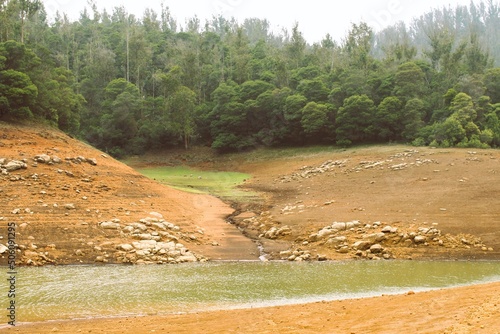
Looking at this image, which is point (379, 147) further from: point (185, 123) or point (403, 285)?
point (403, 285)

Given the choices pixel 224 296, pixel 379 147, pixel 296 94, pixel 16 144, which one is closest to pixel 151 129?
pixel 296 94

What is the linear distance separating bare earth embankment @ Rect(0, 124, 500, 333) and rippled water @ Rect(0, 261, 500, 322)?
3.68ft

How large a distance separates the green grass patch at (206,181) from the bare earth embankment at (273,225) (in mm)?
2361

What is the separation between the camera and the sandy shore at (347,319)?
789 centimetres

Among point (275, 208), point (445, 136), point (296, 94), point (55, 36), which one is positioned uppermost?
point (55, 36)

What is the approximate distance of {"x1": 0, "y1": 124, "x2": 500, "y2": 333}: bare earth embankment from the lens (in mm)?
9234

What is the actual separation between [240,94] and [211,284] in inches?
1938

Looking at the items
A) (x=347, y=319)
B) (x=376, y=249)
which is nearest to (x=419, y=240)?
(x=376, y=249)

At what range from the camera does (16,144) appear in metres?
25.8

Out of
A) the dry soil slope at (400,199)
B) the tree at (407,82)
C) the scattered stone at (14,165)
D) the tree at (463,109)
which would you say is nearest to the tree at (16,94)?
the scattered stone at (14,165)

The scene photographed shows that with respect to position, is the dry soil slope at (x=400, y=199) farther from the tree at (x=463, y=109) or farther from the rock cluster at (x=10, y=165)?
the rock cluster at (x=10, y=165)

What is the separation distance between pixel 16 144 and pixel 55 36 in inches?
2555

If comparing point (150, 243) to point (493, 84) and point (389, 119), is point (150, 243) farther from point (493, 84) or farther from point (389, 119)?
point (493, 84)

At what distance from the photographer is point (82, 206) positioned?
20750mm
